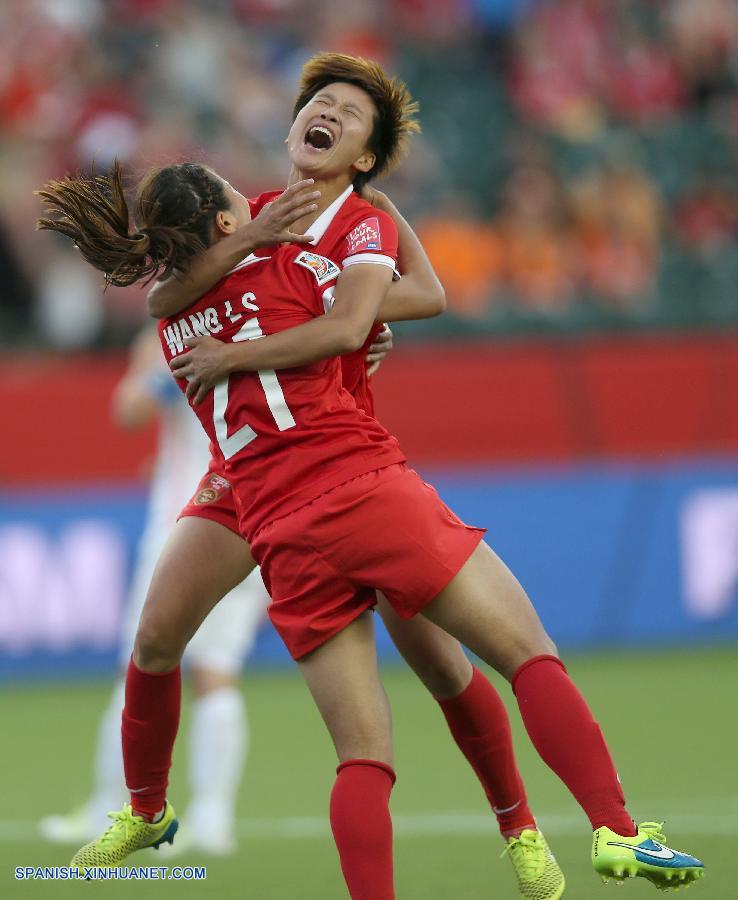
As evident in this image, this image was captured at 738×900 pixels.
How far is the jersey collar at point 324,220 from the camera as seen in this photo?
414cm

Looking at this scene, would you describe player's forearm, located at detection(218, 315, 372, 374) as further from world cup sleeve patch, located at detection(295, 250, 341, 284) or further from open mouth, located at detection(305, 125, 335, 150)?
open mouth, located at detection(305, 125, 335, 150)

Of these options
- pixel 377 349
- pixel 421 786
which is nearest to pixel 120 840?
pixel 377 349

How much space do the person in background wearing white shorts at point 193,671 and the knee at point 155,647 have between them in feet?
3.82

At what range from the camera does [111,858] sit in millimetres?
4734

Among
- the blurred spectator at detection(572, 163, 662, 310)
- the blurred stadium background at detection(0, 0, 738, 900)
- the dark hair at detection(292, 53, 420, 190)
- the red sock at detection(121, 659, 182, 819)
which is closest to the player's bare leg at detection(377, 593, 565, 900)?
the red sock at detection(121, 659, 182, 819)

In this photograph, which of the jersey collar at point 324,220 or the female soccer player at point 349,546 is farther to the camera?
the jersey collar at point 324,220

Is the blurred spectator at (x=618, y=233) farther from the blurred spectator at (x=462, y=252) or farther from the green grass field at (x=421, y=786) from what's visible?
the green grass field at (x=421, y=786)

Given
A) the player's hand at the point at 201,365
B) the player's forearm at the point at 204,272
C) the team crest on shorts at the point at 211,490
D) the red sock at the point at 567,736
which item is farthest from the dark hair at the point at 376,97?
the red sock at the point at 567,736

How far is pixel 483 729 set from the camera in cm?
447

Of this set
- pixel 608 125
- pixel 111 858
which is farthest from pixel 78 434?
pixel 111 858

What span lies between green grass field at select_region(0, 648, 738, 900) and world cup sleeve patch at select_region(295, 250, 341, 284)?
1933 millimetres

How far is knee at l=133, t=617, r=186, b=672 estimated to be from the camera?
451 centimetres

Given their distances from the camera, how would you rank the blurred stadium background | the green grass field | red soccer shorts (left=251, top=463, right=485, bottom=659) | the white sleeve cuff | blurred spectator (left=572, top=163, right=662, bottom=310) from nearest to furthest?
red soccer shorts (left=251, top=463, right=485, bottom=659), the white sleeve cuff, the green grass field, the blurred stadium background, blurred spectator (left=572, top=163, right=662, bottom=310)

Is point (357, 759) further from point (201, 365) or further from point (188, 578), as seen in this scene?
point (201, 365)
